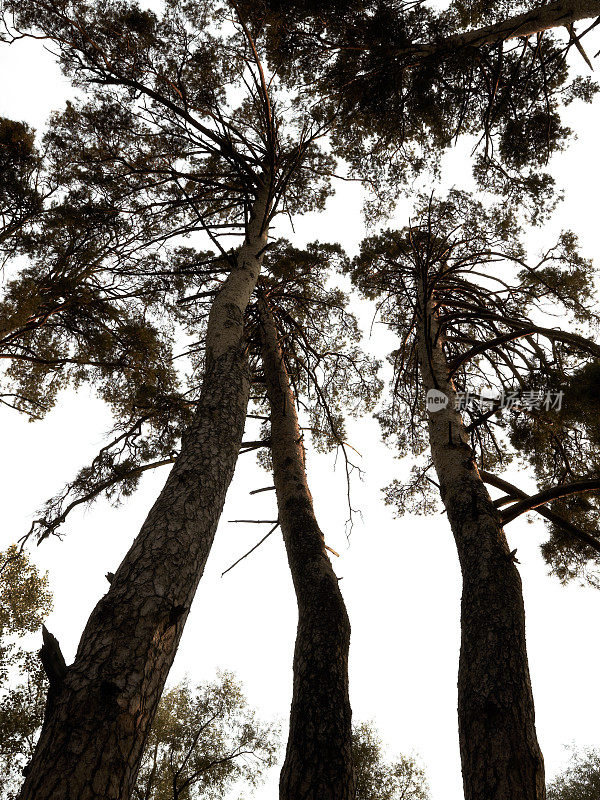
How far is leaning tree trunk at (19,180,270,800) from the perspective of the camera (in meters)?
2.05

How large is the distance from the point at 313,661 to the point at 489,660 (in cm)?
133

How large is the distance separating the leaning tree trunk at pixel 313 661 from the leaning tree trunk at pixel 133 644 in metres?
1.34

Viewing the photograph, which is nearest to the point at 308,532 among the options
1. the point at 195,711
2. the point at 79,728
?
the point at 79,728

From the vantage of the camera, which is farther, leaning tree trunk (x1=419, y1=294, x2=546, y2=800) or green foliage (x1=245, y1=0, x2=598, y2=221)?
green foliage (x1=245, y1=0, x2=598, y2=221)

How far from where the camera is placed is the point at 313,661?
380 centimetres

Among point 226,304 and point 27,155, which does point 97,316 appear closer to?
point 27,155

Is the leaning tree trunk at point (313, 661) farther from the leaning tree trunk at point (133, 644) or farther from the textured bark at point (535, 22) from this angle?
the textured bark at point (535, 22)

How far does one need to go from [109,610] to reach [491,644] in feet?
8.60

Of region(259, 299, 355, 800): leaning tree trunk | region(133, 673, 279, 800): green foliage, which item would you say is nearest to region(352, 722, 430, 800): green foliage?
region(133, 673, 279, 800): green foliage

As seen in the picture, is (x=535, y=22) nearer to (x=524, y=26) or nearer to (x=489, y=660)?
(x=524, y=26)

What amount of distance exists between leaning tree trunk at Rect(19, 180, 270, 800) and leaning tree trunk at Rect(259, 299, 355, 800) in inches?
52.9

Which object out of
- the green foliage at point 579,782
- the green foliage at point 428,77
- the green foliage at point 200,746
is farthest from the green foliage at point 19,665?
the green foliage at point 579,782

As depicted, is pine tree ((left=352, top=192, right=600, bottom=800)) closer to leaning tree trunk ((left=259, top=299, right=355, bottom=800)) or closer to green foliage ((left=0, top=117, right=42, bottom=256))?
leaning tree trunk ((left=259, top=299, right=355, bottom=800))

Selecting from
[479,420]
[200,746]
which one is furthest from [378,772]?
[479,420]
